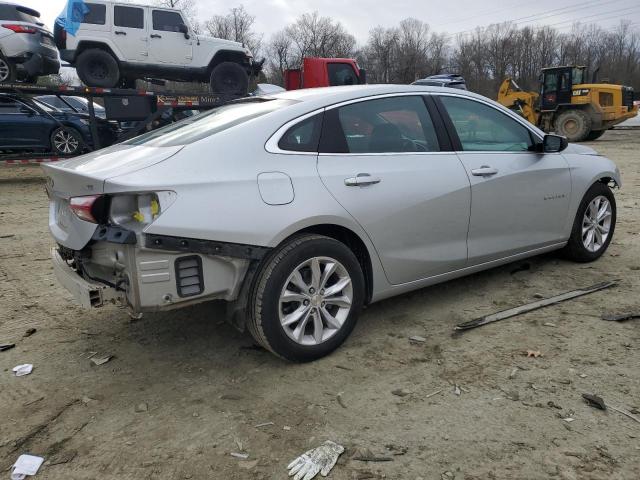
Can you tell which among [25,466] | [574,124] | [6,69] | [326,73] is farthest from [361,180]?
[574,124]

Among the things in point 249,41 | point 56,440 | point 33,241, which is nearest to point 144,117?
point 33,241

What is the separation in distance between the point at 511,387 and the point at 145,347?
88.5 inches

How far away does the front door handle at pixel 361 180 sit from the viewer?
10.3 feet

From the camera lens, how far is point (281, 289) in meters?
2.89

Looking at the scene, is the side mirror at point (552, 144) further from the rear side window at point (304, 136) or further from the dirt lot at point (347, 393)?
the rear side window at point (304, 136)

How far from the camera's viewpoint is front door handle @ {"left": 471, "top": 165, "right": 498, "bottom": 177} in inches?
148

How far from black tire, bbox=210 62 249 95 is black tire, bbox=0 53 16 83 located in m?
4.62

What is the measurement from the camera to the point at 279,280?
2867 millimetres

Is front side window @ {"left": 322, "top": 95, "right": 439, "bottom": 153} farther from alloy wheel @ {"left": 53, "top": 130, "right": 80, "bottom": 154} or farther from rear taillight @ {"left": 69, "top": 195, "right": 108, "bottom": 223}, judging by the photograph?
alloy wheel @ {"left": 53, "top": 130, "right": 80, "bottom": 154}

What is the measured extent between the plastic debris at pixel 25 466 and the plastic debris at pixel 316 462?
3.62 ft

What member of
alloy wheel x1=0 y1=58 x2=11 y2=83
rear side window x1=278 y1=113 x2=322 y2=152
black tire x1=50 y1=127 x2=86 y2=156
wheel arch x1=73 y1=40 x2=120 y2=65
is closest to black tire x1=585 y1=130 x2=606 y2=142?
wheel arch x1=73 y1=40 x2=120 y2=65

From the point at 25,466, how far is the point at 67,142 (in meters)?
10.5

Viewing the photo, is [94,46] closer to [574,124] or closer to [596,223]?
[596,223]

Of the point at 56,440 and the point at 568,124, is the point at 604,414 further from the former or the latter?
the point at 568,124
